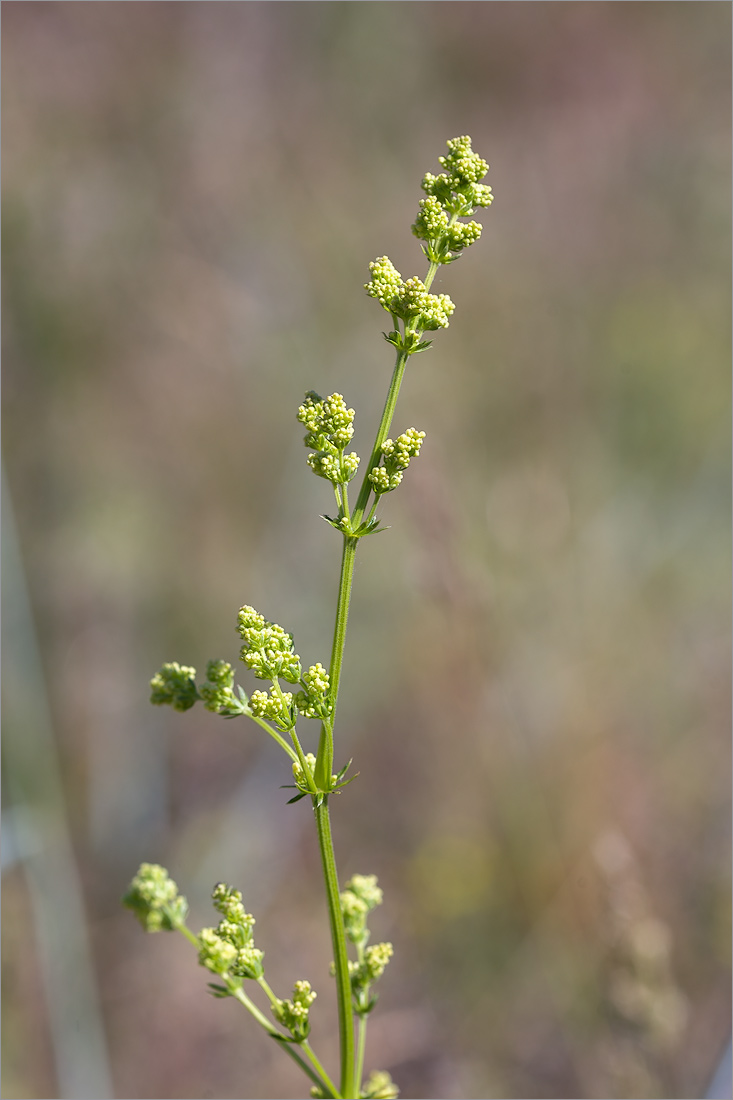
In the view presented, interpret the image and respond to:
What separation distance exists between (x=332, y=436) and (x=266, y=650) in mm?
498

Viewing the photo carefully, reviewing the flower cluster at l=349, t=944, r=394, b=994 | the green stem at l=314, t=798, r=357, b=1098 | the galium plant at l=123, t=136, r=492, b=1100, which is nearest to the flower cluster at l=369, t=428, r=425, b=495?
the galium plant at l=123, t=136, r=492, b=1100

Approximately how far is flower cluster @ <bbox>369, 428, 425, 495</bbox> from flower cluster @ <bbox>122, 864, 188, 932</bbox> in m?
1.34

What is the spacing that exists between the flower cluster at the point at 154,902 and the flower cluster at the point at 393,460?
1338mm

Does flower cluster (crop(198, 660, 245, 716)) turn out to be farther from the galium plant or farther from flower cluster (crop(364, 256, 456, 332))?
flower cluster (crop(364, 256, 456, 332))

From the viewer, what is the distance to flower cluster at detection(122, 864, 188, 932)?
7.61 feet

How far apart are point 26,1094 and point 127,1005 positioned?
851 mm

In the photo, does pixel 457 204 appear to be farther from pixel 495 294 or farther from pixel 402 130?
pixel 402 130

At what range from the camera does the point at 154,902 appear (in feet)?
7.65

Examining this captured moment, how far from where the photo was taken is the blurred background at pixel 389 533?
5.25 metres

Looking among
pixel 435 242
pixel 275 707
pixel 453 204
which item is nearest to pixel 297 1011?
pixel 275 707

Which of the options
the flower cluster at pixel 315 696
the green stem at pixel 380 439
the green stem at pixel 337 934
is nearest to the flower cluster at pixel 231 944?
the green stem at pixel 337 934

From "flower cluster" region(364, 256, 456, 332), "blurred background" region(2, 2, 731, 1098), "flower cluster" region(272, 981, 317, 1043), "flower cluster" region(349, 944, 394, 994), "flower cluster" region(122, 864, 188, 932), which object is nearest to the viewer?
"flower cluster" region(364, 256, 456, 332)

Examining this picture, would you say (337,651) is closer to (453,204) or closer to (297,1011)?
(297,1011)

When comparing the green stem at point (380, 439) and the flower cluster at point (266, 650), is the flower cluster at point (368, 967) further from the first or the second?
the green stem at point (380, 439)
